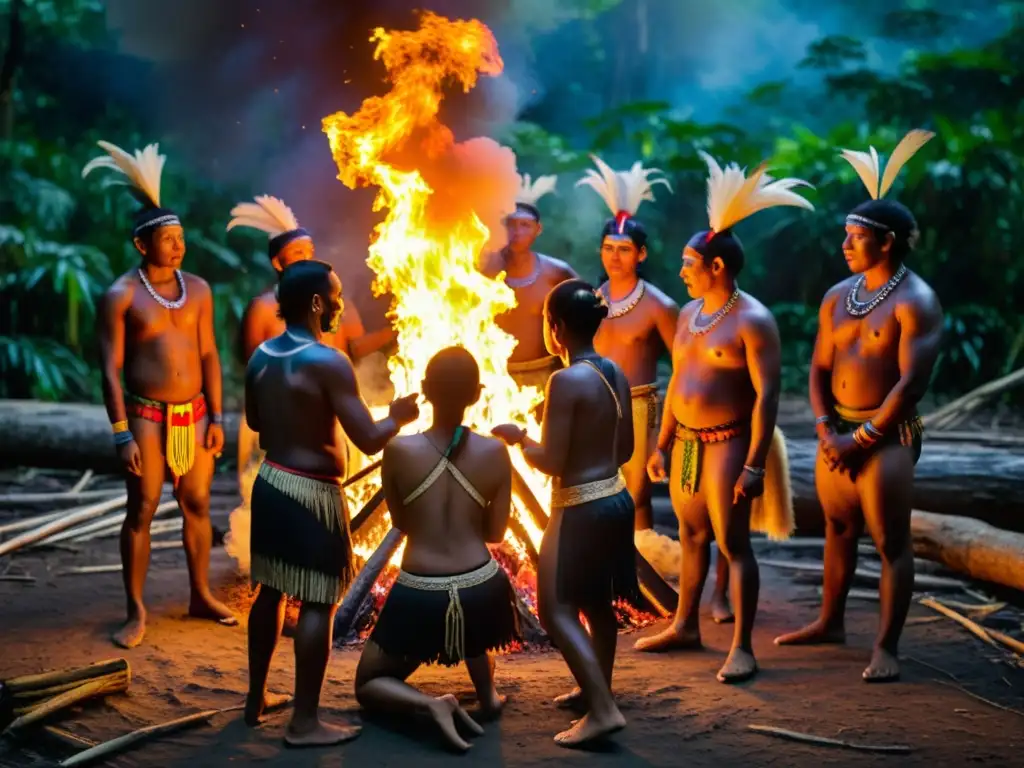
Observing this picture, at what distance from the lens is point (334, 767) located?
3.70m

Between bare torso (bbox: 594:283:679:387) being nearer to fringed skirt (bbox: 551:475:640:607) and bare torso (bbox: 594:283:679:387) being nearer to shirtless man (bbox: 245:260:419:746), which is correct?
fringed skirt (bbox: 551:475:640:607)

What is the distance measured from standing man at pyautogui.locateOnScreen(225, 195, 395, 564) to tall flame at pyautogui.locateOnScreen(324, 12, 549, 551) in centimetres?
34

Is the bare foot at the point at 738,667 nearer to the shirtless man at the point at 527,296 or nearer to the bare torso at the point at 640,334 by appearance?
the bare torso at the point at 640,334

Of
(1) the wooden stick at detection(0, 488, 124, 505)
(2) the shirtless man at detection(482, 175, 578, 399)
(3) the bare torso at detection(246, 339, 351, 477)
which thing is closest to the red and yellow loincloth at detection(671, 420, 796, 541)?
(2) the shirtless man at detection(482, 175, 578, 399)

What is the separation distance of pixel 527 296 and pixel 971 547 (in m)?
3.12

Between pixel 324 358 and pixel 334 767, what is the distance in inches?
57.2

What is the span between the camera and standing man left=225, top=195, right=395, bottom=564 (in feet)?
20.1

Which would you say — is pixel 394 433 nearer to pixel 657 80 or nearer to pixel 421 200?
pixel 421 200

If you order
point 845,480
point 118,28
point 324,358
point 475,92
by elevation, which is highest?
point 118,28

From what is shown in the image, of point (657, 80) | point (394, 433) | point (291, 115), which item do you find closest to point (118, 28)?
point (291, 115)

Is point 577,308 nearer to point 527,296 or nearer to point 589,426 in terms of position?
point 589,426

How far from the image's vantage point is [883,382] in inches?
194

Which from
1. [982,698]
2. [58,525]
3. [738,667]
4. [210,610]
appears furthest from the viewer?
[58,525]

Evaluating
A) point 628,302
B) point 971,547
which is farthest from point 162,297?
point 971,547
